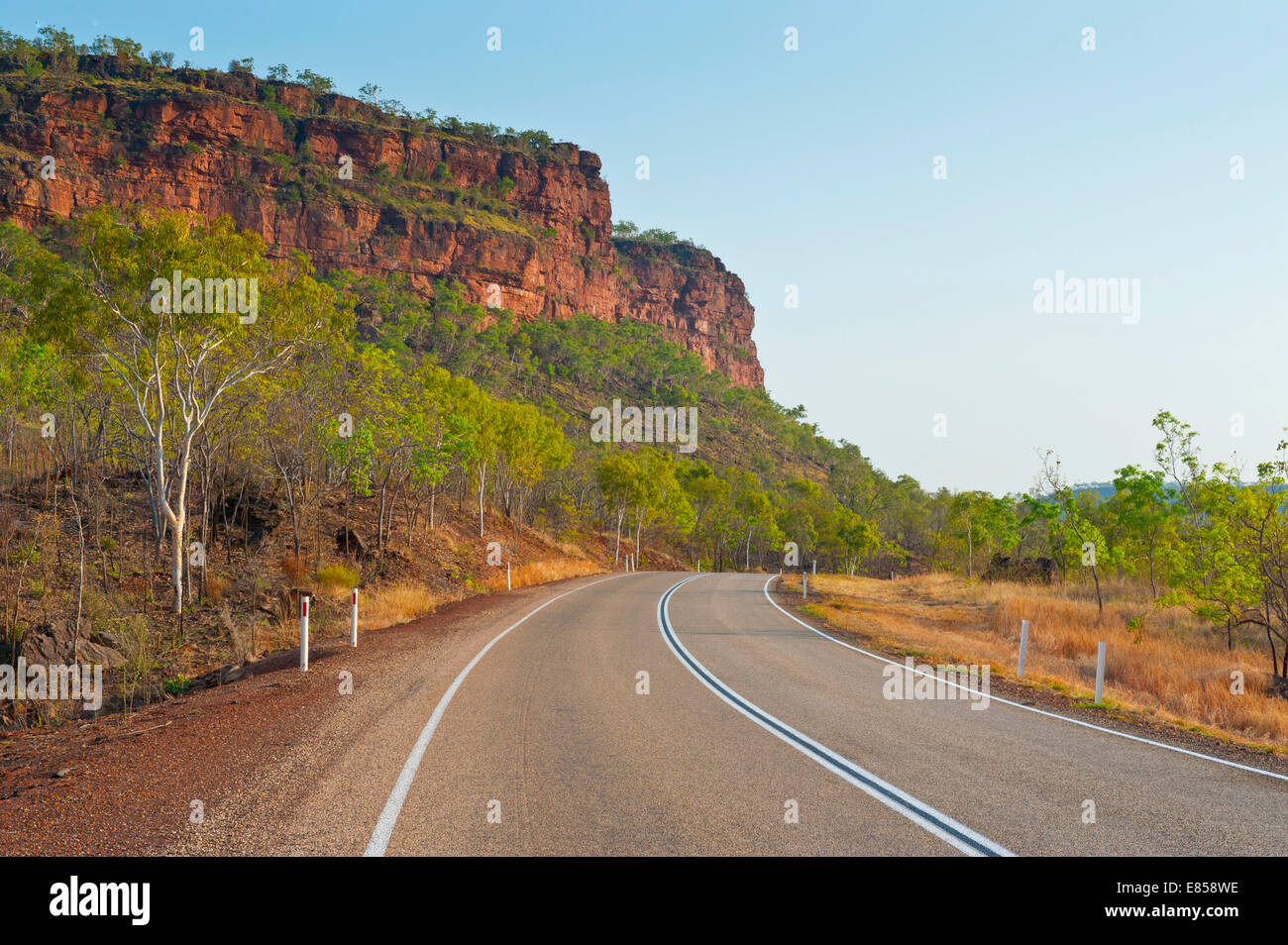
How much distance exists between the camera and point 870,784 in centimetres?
618

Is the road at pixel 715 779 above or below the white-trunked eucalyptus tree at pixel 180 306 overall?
below

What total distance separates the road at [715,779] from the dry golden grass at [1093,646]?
3.91m

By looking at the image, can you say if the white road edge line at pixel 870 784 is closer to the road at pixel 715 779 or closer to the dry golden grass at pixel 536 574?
the road at pixel 715 779

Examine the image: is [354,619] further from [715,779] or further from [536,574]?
[536,574]

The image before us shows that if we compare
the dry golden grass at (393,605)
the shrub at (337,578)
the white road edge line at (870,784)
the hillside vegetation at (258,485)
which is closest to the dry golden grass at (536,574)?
the hillside vegetation at (258,485)

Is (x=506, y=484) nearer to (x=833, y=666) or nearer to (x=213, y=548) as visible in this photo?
(x=213, y=548)

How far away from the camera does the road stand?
4.86 m

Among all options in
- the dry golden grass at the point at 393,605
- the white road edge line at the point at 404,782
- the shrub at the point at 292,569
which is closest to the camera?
the white road edge line at the point at 404,782

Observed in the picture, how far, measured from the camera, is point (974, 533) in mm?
52219

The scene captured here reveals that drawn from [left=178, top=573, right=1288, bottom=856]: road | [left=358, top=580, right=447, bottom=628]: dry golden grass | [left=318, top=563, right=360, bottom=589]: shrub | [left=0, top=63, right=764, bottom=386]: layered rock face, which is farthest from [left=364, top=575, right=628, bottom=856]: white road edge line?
[left=0, top=63, right=764, bottom=386]: layered rock face

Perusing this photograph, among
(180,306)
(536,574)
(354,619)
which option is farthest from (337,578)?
(536,574)

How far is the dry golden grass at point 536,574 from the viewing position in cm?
3100
